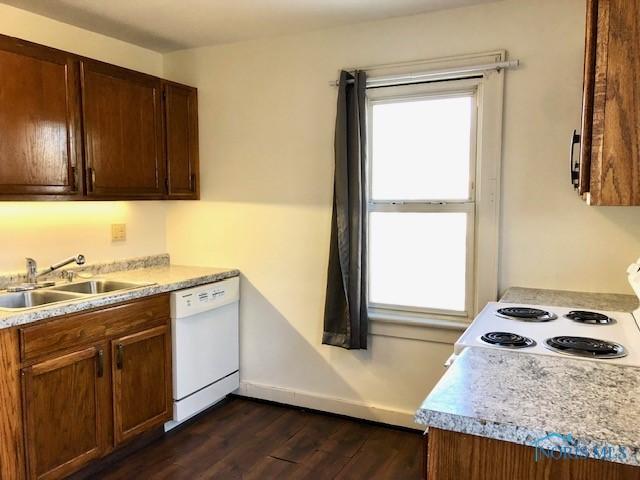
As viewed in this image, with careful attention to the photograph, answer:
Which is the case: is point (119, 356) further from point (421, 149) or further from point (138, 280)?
point (421, 149)

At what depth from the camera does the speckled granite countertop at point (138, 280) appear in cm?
207

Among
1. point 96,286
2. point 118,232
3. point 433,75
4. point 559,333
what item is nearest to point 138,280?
point 96,286

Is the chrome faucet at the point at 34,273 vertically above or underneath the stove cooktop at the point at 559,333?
above

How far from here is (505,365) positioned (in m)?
1.36

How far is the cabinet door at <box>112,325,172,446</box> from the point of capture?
100 inches

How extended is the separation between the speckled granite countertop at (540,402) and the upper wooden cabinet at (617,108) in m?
0.45

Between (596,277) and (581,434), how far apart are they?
68.0 inches

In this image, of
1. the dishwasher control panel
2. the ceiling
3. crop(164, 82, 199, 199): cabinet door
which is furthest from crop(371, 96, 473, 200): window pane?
crop(164, 82, 199, 199): cabinet door

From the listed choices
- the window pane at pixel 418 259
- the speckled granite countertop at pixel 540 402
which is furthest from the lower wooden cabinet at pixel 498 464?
the window pane at pixel 418 259

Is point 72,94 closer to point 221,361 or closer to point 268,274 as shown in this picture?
point 268,274

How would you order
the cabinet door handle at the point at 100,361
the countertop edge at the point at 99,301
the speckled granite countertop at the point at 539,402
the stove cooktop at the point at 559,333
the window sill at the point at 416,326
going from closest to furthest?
the speckled granite countertop at the point at 539,402, the stove cooktop at the point at 559,333, the countertop edge at the point at 99,301, the cabinet door handle at the point at 100,361, the window sill at the point at 416,326

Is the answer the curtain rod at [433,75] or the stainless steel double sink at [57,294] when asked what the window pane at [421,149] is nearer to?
the curtain rod at [433,75]

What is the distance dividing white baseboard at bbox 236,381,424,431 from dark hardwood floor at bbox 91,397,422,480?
49mm

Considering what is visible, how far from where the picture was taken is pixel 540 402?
3.64 feet
